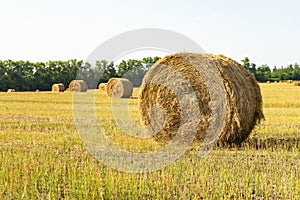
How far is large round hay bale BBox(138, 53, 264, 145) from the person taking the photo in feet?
27.6

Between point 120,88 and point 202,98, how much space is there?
15748 millimetres

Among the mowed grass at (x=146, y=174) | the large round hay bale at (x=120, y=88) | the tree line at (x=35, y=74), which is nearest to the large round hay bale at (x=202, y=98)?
the mowed grass at (x=146, y=174)

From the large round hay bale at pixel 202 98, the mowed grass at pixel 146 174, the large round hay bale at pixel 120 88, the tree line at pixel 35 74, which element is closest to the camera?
the mowed grass at pixel 146 174

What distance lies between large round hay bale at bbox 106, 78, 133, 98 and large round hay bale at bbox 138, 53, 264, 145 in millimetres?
14664

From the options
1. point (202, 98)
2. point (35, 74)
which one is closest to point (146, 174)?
point (202, 98)

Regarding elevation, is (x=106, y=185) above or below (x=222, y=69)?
below

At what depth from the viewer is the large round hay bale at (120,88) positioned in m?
24.3

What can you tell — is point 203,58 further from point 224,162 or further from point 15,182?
point 15,182

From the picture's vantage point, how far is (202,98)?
895 centimetres

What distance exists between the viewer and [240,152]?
7816mm

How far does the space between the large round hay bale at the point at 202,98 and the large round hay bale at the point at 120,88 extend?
14.7 meters

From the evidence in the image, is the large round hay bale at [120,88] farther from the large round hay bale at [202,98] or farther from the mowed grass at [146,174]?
the mowed grass at [146,174]

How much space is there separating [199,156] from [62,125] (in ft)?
17.0

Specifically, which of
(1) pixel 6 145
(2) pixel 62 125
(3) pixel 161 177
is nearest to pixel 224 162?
(3) pixel 161 177
